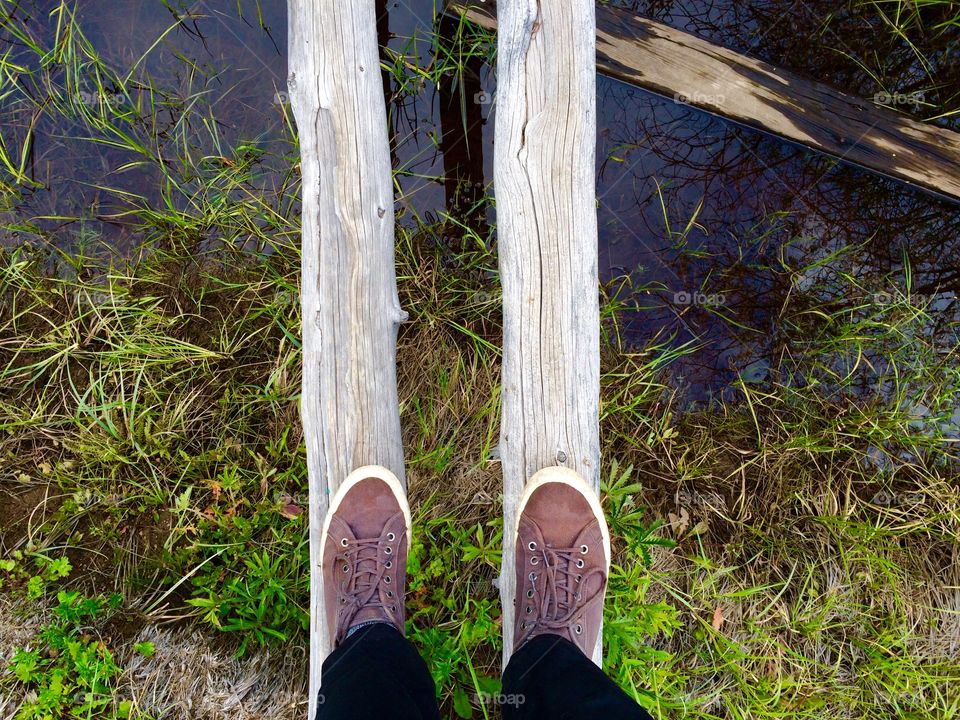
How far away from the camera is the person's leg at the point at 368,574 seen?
70.6 inches

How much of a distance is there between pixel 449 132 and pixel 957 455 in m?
3.04

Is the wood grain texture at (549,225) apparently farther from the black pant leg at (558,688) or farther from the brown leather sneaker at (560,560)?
the black pant leg at (558,688)

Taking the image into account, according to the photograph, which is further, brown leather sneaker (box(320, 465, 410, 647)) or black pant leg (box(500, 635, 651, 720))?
brown leather sneaker (box(320, 465, 410, 647))

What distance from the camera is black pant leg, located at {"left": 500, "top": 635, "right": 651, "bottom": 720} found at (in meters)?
1.49

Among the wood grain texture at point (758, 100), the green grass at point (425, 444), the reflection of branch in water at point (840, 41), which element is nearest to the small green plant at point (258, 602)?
Result: the green grass at point (425, 444)

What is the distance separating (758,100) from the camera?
2504 millimetres

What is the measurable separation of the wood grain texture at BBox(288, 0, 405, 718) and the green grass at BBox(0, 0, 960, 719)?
2.15 ft

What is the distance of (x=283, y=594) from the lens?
2352 mm

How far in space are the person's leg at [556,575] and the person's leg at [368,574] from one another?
1.20 ft

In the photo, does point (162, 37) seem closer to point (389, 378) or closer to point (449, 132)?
point (449, 132)

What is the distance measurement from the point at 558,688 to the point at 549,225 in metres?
1.47

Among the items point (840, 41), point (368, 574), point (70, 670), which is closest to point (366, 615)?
point (368, 574)

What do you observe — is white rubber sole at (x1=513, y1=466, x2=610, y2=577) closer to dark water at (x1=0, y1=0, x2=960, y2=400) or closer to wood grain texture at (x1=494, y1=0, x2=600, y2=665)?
wood grain texture at (x1=494, y1=0, x2=600, y2=665)

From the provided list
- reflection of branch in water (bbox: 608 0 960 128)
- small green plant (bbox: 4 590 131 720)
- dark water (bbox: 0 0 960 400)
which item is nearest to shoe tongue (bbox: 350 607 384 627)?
small green plant (bbox: 4 590 131 720)
